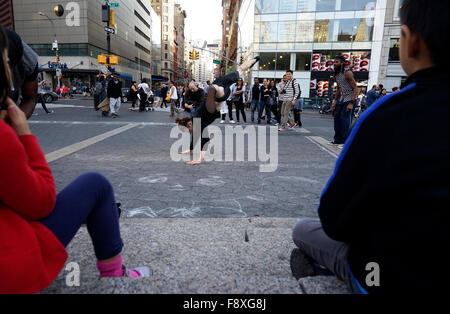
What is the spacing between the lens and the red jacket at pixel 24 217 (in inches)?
38.8

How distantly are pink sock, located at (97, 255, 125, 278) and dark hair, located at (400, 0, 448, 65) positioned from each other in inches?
65.4

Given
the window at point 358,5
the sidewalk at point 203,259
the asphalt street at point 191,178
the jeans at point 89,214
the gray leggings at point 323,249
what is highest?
the window at point 358,5

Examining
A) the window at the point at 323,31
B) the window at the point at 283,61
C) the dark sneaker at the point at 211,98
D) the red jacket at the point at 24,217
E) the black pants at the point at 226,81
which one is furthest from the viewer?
the window at the point at 283,61

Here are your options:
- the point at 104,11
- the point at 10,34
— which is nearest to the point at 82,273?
the point at 10,34

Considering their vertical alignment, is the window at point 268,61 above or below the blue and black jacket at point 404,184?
above

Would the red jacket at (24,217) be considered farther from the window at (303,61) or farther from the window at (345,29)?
the window at (345,29)

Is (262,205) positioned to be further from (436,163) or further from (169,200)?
(436,163)

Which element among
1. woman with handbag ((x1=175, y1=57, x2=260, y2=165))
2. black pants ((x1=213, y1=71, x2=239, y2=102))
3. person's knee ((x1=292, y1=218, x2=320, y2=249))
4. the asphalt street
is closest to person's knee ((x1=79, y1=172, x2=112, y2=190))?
person's knee ((x1=292, y1=218, x2=320, y2=249))

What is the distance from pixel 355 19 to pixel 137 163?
3171 cm

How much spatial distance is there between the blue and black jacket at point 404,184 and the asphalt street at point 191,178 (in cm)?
205

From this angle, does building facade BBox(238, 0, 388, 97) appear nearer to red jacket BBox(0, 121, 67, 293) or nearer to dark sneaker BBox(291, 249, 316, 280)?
dark sneaker BBox(291, 249, 316, 280)

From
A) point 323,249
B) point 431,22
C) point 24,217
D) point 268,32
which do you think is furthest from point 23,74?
point 268,32

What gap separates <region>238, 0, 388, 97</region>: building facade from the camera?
29297 millimetres

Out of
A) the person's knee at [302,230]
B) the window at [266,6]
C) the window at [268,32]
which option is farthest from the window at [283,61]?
the person's knee at [302,230]
